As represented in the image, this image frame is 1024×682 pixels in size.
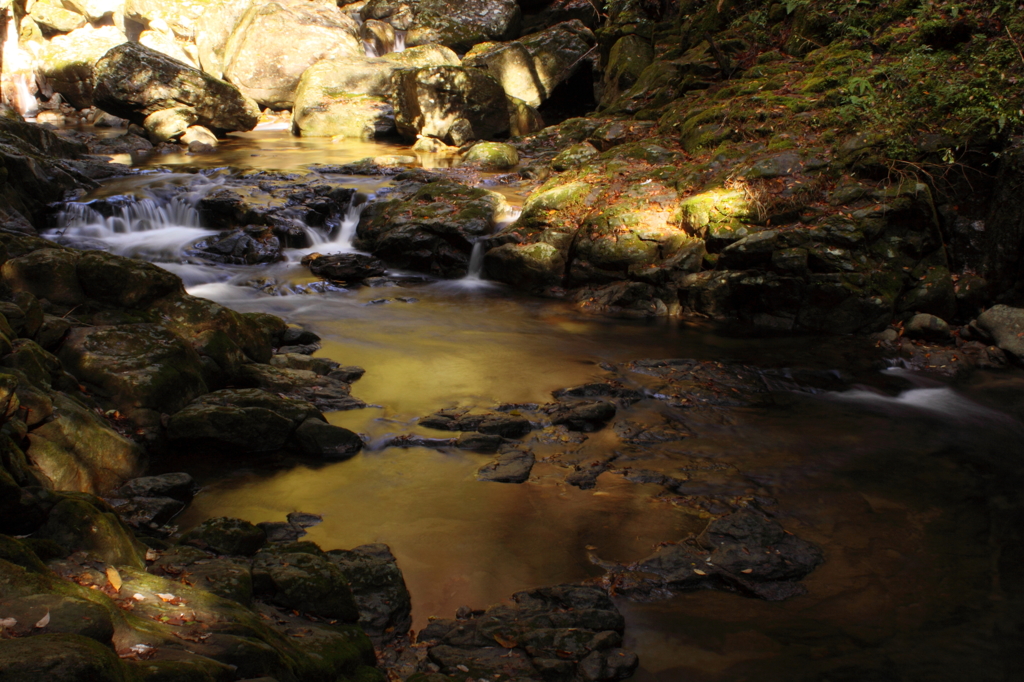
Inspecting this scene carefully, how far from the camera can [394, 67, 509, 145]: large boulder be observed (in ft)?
59.3

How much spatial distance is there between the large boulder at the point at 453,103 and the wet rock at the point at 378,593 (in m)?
16.1

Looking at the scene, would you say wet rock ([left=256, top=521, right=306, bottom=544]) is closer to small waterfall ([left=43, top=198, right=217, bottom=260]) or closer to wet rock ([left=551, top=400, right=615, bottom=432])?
wet rock ([left=551, top=400, right=615, bottom=432])

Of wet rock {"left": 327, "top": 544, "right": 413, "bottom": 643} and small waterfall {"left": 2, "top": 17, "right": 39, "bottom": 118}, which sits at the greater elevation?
small waterfall {"left": 2, "top": 17, "right": 39, "bottom": 118}

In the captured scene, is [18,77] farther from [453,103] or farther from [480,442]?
[480,442]

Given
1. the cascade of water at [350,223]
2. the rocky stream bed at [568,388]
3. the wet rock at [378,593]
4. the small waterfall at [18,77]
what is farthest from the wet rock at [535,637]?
the small waterfall at [18,77]

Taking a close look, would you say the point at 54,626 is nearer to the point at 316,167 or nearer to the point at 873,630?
the point at 873,630

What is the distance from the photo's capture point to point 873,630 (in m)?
3.50

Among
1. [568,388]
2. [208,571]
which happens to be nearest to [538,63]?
[568,388]

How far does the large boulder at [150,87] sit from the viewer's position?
17.9 m

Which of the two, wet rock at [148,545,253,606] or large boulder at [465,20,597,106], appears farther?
large boulder at [465,20,597,106]

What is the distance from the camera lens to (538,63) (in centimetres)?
2116

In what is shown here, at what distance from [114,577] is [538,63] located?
21022 millimetres

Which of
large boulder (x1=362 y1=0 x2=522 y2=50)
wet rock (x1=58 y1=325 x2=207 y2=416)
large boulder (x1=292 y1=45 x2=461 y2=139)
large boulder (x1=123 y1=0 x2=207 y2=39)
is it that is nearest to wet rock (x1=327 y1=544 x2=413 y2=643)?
wet rock (x1=58 y1=325 x2=207 y2=416)

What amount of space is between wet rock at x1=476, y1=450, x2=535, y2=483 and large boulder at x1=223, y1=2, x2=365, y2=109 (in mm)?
20743
